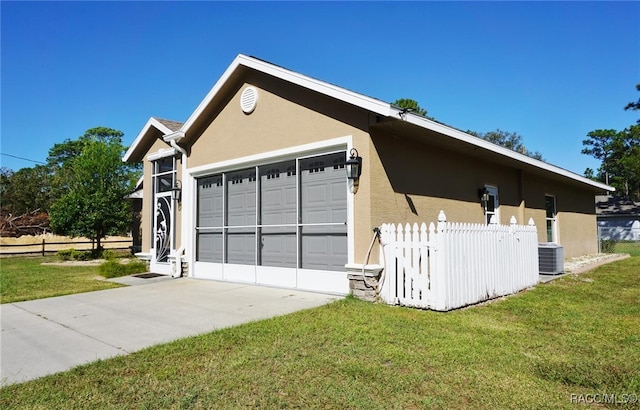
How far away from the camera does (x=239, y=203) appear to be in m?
9.31

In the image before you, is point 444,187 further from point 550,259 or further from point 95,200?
point 95,200

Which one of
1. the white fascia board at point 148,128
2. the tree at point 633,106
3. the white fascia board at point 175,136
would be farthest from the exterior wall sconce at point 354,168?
the tree at point 633,106

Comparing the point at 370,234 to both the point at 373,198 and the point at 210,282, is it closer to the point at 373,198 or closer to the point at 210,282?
the point at 373,198

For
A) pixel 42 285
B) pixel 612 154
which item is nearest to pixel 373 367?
pixel 42 285

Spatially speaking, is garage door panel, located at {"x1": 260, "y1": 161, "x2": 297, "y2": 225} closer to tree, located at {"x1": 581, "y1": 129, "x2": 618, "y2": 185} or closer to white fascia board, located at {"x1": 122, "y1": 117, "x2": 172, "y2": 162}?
white fascia board, located at {"x1": 122, "y1": 117, "x2": 172, "y2": 162}

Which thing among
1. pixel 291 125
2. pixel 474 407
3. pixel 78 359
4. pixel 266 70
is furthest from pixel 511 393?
pixel 266 70

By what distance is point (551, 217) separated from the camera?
1413cm

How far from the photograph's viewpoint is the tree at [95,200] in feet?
58.8

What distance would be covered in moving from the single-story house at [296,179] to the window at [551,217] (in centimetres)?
239

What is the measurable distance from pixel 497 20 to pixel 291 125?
20.2 ft

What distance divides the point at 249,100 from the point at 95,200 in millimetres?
13149

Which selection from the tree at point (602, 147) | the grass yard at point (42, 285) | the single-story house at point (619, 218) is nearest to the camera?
the grass yard at point (42, 285)
